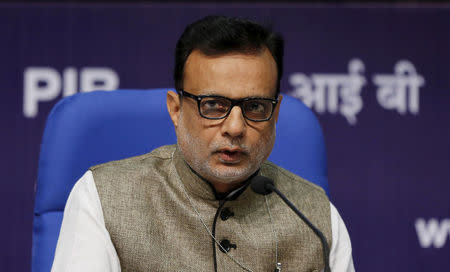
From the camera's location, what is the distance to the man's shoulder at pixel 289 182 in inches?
49.9

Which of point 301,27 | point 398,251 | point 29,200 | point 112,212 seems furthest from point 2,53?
point 398,251

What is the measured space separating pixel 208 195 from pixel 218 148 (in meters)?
0.14

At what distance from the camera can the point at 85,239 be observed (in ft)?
3.44

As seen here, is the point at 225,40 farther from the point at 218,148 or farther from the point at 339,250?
the point at 339,250

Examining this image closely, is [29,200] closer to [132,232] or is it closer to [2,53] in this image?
[2,53]

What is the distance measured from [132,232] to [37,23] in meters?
1.37

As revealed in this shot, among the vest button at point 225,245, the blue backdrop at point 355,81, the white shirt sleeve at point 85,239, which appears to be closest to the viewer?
the white shirt sleeve at point 85,239

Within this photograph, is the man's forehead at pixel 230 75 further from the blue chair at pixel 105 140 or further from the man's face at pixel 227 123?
the blue chair at pixel 105 140

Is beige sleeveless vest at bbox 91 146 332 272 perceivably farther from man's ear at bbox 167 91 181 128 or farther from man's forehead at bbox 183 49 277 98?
man's forehead at bbox 183 49 277 98

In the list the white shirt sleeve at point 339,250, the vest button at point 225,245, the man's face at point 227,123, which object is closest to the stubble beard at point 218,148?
the man's face at point 227,123

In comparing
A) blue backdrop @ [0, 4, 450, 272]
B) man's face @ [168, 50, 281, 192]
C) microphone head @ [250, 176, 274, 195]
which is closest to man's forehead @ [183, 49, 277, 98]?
man's face @ [168, 50, 281, 192]

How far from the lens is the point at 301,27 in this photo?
2.33 m

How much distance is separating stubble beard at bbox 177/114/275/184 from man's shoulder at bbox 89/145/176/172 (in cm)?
12

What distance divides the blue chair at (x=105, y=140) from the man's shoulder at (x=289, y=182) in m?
Answer: 0.08
